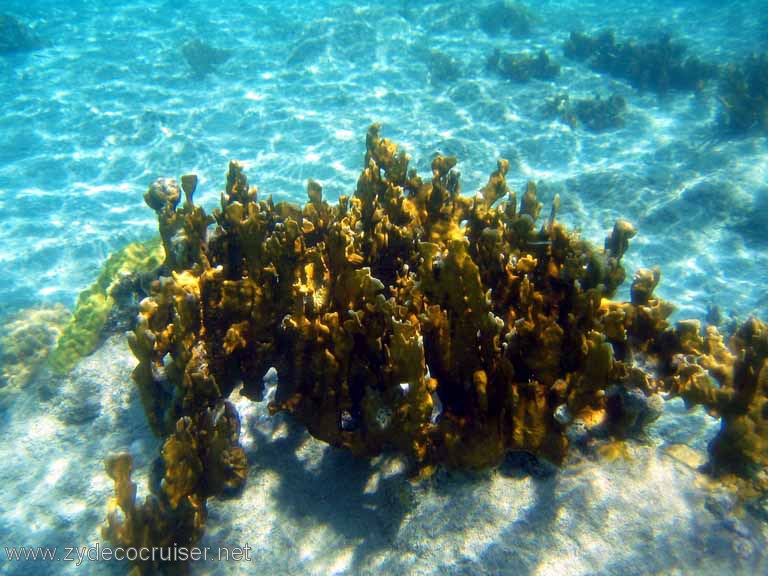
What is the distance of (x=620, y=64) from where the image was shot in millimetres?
15695

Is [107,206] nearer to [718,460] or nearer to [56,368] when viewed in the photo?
[56,368]

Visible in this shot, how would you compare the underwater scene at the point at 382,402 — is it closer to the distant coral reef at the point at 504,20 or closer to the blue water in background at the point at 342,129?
the blue water in background at the point at 342,129

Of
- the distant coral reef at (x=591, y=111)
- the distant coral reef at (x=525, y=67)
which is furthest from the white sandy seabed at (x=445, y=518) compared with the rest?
the distant coral reef at (x=525, y=67)

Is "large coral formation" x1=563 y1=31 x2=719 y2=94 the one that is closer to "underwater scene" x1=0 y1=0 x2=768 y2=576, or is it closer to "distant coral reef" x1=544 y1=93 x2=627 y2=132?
"distant coral reef" x1=544 y1=93 x2=627 y2=132

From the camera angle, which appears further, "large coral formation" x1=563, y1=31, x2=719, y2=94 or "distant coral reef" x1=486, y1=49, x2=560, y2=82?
"distant coral reef" x1=486, y1=49, x2=560, y2=82

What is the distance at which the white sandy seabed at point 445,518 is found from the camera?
2.58m

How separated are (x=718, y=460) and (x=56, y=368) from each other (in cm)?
604

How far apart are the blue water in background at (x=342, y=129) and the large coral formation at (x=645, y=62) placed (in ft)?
1.93

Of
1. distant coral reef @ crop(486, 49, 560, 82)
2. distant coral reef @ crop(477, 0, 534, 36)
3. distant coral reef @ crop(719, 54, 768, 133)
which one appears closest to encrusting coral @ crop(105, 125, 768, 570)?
distant coral reef @ crop(719, 54, 768, 133)

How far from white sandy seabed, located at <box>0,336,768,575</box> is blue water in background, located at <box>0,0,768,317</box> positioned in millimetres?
5997

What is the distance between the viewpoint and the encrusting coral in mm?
2693

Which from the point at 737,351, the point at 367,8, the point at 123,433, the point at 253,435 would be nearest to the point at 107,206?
the point at 123,433

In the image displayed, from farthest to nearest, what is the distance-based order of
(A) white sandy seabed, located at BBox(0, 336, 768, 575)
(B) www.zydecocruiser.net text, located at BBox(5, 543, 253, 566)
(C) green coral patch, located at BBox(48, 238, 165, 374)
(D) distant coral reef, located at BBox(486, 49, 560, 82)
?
(D) distant coral reef, located at BBox(486, 49, 560, 82) → (C) green coral patch, located at BBox(48, 238, 165, 374) → (B) www.zydecocruiser.net text, located at BBox(5, 543, 253, 566) → (A) white sandy seabed, located at BBox(0, 336, 768, 575)

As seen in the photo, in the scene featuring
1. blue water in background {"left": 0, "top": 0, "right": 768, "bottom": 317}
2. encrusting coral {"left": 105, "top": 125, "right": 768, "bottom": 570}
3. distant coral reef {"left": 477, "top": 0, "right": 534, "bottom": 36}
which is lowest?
blue water in background {"left": 0, "top": 0, "right": 768, "bottom": 317}
